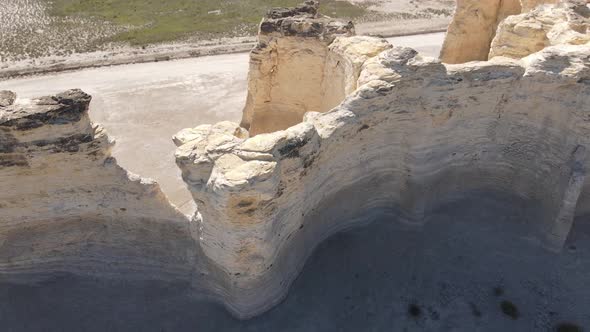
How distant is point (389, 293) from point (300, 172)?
17.5ft

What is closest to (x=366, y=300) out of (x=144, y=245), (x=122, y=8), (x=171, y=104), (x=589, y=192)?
(x=144, y=245)

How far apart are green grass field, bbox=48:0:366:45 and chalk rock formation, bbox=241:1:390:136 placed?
82.1 feet

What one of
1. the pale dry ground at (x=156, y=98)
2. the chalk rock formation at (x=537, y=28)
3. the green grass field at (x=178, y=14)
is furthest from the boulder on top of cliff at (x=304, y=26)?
the green grass field at (x=178, y=14)

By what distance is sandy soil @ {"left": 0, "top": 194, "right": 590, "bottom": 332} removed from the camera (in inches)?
510

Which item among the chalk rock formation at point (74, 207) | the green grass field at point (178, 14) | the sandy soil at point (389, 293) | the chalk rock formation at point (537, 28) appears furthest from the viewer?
the green grass field at point (178, 14)

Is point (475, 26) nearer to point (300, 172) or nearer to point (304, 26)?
point (304, 26)

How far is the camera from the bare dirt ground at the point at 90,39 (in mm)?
35375

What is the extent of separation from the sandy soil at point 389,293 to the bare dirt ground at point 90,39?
86.9 feet

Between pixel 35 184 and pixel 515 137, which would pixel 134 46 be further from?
pixel 515 137

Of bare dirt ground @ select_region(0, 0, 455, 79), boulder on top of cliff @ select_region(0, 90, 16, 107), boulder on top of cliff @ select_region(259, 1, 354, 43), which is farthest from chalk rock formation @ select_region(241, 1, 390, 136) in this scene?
bare dirt ground @ select_region(0, 0, 455, 79)

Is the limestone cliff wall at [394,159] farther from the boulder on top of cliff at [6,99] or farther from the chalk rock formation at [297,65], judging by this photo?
the boulder on top of cliff at [6,99]

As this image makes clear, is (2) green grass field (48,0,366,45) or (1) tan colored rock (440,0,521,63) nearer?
(1) tan colored rock (440,0,521,63)

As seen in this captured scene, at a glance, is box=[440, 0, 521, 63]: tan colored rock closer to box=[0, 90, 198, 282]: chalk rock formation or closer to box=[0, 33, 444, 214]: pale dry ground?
box=[0, 33, 444, 214]: pale dry ground

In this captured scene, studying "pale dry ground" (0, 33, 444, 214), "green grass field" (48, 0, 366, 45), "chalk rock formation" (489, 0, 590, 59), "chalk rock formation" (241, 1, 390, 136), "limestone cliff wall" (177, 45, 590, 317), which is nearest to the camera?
"limestone cliff wall" (177, 45, 590, 317)
